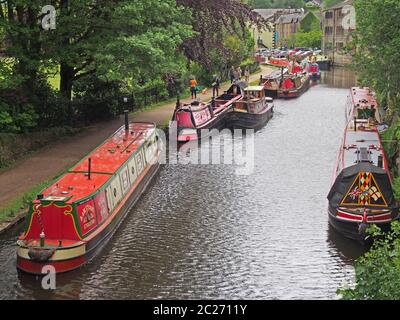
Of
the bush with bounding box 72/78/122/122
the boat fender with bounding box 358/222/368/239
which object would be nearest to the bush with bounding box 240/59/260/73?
the bush with bounding box 72/78/122/122

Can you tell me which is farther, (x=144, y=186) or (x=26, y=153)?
(x=26, y=153)

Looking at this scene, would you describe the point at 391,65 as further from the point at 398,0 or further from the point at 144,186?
the point at 144,186

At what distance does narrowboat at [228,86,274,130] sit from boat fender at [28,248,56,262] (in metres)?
21.8

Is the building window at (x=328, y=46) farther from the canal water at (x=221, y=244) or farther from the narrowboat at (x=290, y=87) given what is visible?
the canal water at (x=221, y=244)

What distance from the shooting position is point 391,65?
24297mm

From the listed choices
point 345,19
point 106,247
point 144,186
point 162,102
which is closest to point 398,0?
point 144,186

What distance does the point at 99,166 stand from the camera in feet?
67.3

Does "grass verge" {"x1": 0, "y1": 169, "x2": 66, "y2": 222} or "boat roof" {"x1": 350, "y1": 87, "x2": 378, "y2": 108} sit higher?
"boat roof" {"x1": 350, "y1": 87, "x2": 378, "y2": 108}

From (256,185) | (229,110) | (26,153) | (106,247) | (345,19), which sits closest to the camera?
(106,247)

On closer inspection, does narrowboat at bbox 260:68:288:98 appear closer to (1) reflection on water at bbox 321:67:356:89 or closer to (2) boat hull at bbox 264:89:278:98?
(2) boat hull at bbox 264:89:278:98

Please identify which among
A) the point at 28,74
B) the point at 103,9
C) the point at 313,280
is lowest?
the point at 313,280

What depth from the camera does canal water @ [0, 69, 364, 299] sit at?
51.0 feet
